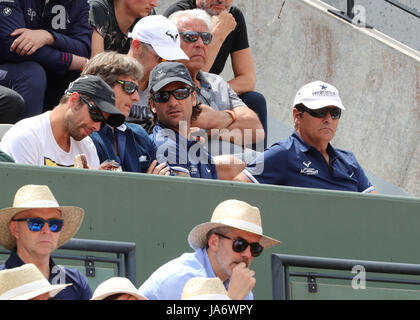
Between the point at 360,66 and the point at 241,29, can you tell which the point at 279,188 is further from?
the point at 360,66

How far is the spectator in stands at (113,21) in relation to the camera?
26.3 ft

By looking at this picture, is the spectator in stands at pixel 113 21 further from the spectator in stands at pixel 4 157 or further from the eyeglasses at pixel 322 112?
the spectator in stands at pixel 4 157

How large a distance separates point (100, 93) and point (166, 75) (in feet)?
2.38

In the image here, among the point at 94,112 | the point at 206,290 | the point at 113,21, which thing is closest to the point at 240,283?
the point at 206,290

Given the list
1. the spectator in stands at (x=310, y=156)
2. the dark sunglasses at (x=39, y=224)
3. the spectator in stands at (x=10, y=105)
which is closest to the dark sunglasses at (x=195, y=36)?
the spectator in stands at (x=310, y=156)

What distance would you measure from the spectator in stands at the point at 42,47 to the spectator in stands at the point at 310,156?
51.4 inches

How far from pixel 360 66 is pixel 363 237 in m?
4.06

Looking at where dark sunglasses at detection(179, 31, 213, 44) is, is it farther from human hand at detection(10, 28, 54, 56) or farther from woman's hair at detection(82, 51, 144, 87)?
woman's hair at detection(82, 51, 144, 87)

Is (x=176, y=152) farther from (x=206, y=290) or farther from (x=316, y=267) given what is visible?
(x=206, y=290)

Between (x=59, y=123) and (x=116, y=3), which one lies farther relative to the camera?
(x=116, y=3)

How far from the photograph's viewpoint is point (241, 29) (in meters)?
8.98

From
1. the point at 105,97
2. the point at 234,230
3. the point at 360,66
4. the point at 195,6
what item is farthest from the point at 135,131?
the point at 360,66

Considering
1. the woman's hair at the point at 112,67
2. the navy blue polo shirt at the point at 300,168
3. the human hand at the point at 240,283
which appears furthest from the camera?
the navy blue polo shirt at the point at 300,168

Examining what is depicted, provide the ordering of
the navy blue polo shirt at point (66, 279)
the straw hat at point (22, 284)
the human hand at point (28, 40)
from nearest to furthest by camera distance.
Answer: the straw hat at point (22, 284), the navy blue polo shirt at point (66, 279), the human hand at point (28, 40)
